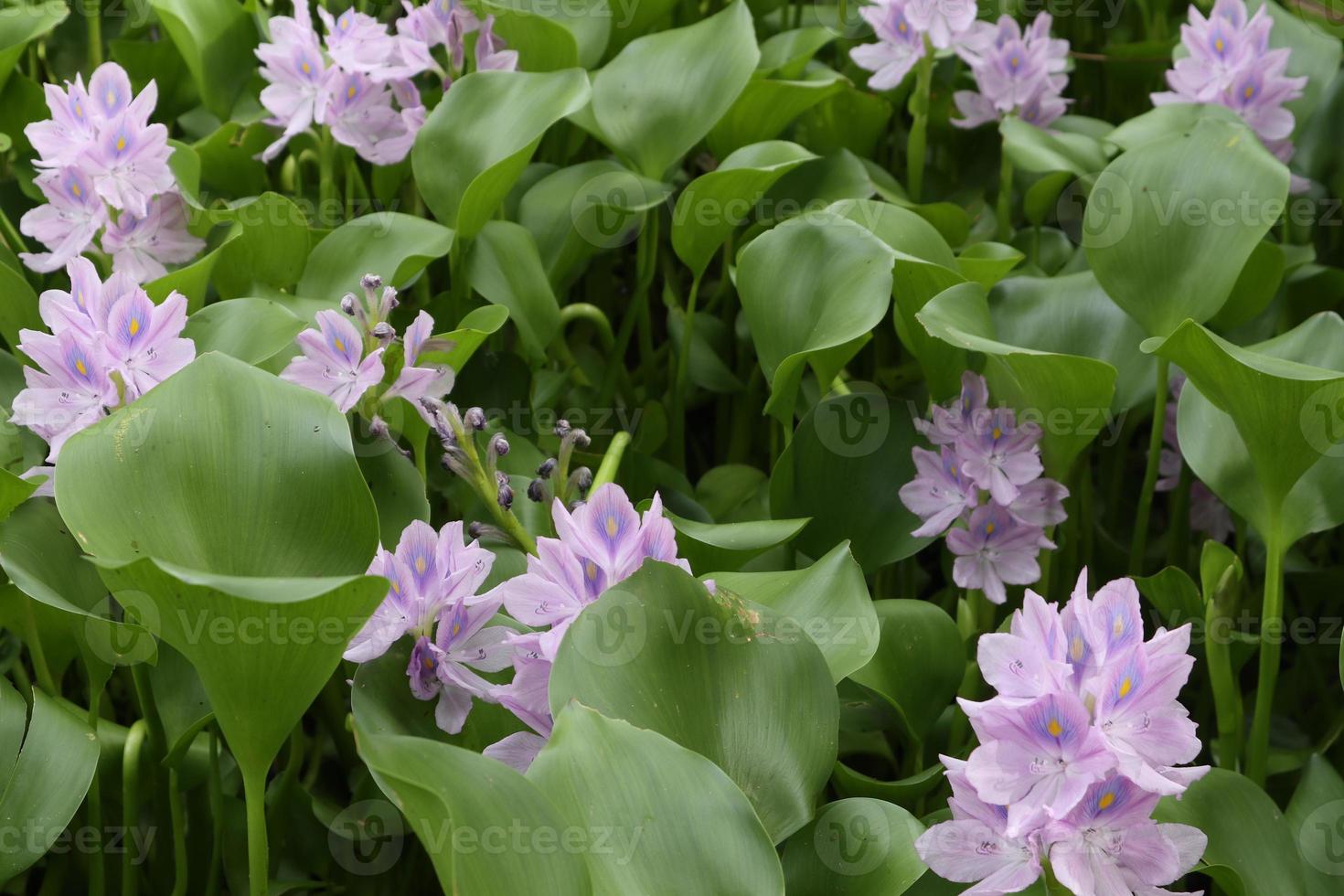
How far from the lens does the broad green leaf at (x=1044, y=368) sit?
851 millimetres

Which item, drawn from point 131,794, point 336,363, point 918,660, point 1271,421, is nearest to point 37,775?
point 131,794

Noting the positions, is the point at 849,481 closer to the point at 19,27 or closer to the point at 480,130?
the point at 480,130

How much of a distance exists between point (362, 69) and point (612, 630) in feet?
2.08

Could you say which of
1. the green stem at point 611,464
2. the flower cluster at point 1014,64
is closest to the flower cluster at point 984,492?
the green stem at point 611,464

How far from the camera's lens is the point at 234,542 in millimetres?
680

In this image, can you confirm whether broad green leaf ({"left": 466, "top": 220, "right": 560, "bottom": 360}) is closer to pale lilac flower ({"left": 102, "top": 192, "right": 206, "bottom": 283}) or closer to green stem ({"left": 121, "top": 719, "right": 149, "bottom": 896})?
pale lilac flower ({"left": 102, "top": 192, "right": 206, "bottom": 283})

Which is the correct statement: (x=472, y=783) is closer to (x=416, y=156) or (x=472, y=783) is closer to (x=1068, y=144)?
(x=416, y=156)

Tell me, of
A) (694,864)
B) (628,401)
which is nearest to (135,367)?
(694,864)

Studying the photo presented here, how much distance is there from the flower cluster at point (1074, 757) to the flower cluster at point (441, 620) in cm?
25

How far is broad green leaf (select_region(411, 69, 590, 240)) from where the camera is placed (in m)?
1.03

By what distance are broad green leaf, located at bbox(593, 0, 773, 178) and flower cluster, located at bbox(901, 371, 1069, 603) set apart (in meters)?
0.32

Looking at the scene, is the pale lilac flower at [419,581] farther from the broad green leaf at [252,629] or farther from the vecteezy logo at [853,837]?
the vecteezy logo at [853,837]

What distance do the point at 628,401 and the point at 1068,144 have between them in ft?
1.52

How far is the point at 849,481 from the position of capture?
99 centimetres
